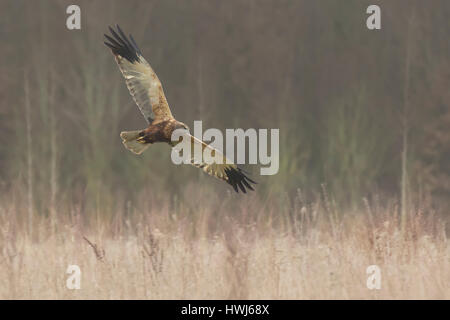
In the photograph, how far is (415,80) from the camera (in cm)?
1251

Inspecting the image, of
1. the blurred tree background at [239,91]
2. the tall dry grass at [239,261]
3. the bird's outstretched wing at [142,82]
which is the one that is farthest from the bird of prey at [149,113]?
the blurred tree background at [239,91]

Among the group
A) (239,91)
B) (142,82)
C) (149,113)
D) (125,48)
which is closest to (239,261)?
(149,113)

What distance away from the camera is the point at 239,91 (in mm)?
13375

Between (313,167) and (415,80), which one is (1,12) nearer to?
(313,167)

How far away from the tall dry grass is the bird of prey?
1.41ft

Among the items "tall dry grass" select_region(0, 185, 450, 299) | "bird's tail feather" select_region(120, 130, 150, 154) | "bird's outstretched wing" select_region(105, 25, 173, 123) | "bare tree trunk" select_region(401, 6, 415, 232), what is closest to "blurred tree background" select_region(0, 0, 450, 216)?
"bare tree trunk" select_region(401, 6, 415, 232)

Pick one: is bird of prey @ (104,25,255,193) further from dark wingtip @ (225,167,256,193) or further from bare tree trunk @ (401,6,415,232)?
bare tree trunk @ (401,6,415,232)

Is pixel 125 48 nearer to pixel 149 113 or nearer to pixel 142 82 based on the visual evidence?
pixel 142 82

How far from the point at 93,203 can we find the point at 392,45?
5.28 metres

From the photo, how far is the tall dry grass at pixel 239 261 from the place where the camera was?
22.5ft

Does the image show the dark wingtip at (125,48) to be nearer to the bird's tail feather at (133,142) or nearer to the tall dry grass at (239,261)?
the bird's tail feather at (133,142)

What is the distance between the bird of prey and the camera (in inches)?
291
